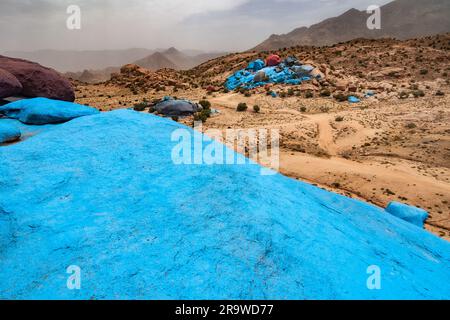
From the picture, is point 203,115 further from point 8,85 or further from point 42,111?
point 42,111

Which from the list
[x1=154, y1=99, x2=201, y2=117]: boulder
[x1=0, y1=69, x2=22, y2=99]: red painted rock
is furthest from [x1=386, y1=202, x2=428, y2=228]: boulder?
[x1=154, y1=99, x2=201, y2=117]: boulder

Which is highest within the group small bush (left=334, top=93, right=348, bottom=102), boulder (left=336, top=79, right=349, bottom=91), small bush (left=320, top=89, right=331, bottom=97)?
boulder (left=336, top=79, right=349, bottom=91)

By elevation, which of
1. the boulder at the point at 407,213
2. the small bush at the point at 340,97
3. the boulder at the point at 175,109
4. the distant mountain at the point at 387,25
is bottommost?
the boulder at the point at 407,213

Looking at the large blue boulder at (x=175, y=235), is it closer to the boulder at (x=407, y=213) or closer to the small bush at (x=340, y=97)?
the boulder at (x=407, y=213)

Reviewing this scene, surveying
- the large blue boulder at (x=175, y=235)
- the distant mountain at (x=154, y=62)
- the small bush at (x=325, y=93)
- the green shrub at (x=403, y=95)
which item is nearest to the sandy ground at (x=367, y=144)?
the green shrub at (x=403, y=95)

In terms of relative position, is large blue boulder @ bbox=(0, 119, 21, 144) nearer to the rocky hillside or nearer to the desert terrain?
the desert terrain

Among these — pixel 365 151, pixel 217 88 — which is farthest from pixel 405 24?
pixel 365 151
